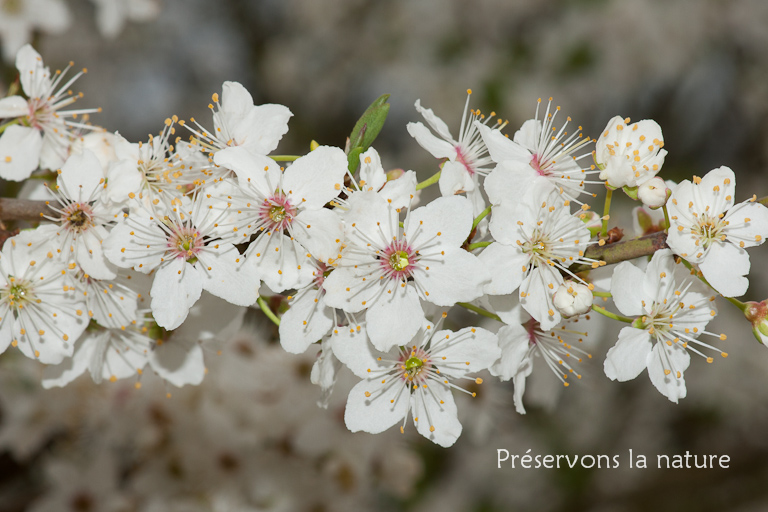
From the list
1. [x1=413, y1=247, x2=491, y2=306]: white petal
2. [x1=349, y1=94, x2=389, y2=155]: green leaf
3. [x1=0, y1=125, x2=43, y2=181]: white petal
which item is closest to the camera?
[x1=413, y1=247, x2=491, y2=306]: white petal

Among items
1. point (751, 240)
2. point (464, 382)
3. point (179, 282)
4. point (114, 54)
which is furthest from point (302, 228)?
point (114, 54)

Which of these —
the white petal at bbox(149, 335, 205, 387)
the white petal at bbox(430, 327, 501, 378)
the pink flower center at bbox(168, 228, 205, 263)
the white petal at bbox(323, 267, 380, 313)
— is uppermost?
the pink flower center at bbox(168, 228, 205, 263)

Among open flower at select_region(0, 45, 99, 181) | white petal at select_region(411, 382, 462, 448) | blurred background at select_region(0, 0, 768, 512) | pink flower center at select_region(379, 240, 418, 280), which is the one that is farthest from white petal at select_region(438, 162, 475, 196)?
blurred background at select_region(0, 0, 768, 512)

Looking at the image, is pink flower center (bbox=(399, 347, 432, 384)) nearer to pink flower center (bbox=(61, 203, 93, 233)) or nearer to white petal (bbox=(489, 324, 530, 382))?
white petal (bbox=(489, 324, 530, 382))

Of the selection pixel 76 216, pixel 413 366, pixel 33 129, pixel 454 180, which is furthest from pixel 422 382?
pixel 33 129

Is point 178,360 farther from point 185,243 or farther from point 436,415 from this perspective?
point 436,415

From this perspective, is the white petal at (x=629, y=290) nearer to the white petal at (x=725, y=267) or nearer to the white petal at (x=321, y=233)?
the white petal at (x=725, y=267)

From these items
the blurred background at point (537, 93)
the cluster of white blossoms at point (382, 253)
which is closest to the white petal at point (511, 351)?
the cluster of white blossoms at point (382, 253)
